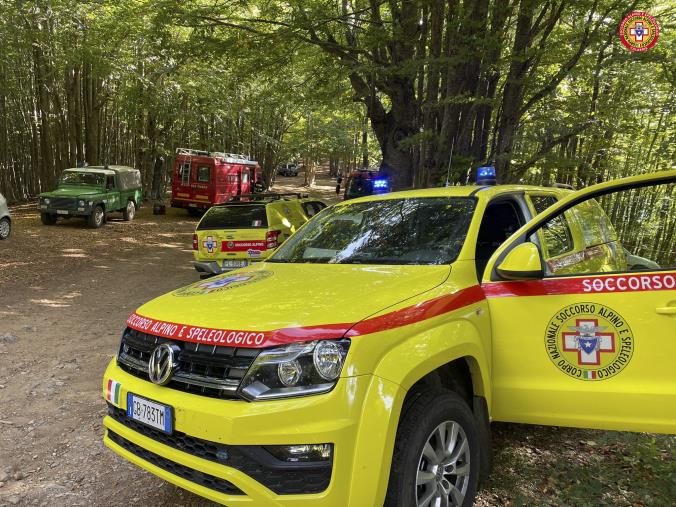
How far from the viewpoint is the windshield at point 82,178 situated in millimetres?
16172

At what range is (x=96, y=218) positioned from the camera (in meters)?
15.7

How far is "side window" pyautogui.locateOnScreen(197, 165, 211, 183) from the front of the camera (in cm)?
1950

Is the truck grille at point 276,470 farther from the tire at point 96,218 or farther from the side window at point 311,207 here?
the tire at point 96,218

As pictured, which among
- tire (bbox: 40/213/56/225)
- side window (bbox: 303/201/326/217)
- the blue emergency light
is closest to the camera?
the blue emergency light

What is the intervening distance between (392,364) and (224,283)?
1322 mm

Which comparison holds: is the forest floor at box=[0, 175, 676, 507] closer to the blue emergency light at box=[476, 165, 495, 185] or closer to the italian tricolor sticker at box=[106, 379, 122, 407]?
the italian tricolor sticker at box=[106, 379, 122, 407]

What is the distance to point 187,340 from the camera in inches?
91.9

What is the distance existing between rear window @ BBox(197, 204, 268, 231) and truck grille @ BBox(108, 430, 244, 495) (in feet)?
18.9

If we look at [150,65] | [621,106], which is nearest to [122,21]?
[150,65]

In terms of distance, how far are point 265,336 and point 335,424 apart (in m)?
0.48

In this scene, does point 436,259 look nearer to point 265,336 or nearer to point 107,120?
point 265,336

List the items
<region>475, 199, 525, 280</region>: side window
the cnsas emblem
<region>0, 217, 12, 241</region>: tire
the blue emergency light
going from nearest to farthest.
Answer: the cnsas emblem < <region>475, 199, 525, 280</region>: side window < the blue emergency light < <region>0, 217, 12, 241</region>: tire

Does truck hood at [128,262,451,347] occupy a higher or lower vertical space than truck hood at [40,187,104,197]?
higher

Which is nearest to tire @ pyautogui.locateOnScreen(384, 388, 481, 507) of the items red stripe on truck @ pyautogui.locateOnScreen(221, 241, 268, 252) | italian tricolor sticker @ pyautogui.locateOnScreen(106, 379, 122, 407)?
italian tricolor sticker @ pyautogui.locateOnScreen(106, 379, 122, 407)
